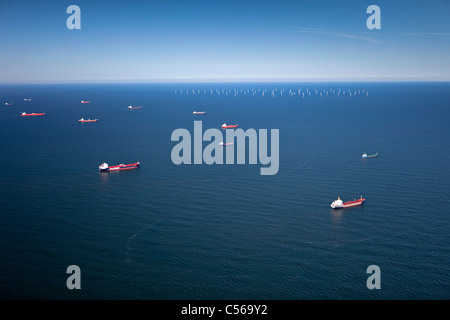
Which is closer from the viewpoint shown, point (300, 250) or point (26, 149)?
point (300, 250)

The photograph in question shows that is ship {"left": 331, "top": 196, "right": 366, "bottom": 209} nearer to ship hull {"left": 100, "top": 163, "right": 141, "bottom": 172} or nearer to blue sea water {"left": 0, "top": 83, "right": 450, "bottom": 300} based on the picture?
blue sea water {"left": 0, "top": 83, "right": 450, "bottom": 300}

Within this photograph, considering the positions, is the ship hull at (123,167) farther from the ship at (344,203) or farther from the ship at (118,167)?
the ship at (344,203)

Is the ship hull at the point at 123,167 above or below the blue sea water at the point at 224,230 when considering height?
above

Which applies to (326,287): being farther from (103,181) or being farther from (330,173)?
(103,181)

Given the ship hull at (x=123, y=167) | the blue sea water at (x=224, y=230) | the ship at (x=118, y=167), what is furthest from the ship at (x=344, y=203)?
the ship at (x=118, y=167)

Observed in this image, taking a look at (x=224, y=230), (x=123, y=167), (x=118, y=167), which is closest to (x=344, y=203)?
(x=224, y=230)

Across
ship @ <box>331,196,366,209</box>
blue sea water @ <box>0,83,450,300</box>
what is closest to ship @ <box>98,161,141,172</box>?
blue sea water @ <box>0,83,450,300</box>

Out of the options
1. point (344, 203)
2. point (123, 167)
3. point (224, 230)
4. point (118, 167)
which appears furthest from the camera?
point (123, 167)

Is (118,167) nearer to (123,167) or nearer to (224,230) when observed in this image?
(123,167)

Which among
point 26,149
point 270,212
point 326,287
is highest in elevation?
point 26,149

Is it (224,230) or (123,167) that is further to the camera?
(123,167)
